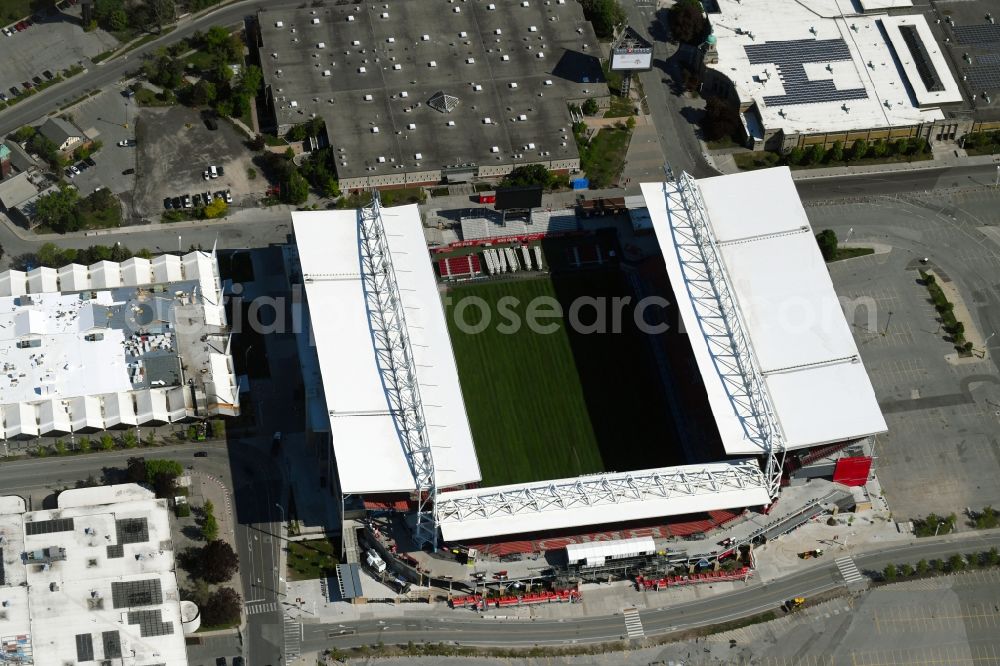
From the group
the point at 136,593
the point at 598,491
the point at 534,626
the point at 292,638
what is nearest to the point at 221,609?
the point at 292,638

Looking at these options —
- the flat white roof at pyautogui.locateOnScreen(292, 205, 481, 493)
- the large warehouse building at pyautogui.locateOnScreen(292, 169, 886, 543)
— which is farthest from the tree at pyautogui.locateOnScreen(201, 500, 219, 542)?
the flat white roof at pyautogui.locateOnScreen(292, 205, 481, 493)

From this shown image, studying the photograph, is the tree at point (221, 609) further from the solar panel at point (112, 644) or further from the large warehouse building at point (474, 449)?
the large warehouse building at point (474, 449)

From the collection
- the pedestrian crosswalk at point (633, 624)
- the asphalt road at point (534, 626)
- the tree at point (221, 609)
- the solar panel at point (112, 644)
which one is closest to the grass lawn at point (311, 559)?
the asphalt road at point (534, 626)

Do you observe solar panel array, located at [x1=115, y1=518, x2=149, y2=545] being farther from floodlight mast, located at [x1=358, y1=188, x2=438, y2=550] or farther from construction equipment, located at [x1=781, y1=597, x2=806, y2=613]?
construction equipment, located at [x1=781, y1=597, x2=806, y2=613]

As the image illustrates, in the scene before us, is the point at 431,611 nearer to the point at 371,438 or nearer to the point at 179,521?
the point at 371,438

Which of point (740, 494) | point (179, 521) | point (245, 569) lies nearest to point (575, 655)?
point (740, 494)
